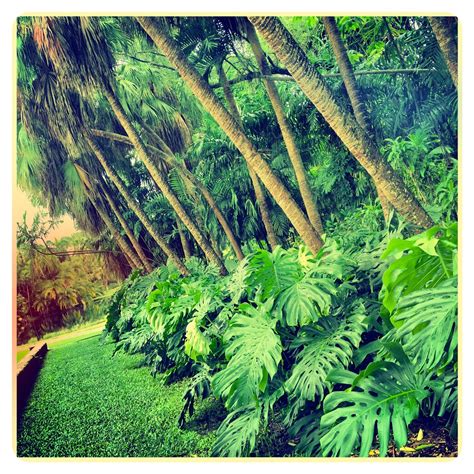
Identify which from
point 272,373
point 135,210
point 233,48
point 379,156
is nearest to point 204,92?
point 233,48

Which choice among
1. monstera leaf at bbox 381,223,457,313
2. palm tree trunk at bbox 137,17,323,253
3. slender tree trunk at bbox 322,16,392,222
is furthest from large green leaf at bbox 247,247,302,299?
slender tree trunk at bbox 322,16,392,222

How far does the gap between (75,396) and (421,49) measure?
2475 millimetres

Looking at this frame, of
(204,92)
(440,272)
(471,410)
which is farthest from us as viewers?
(204,92)

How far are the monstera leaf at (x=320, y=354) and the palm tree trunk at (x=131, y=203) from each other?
84 cm

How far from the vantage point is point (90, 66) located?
3.15 meters

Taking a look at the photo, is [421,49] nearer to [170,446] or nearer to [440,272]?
[440,272]

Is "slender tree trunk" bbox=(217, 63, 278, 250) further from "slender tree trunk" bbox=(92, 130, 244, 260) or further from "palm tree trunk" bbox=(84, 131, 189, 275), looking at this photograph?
"palm tree trunk" bbox=(84, 131, 189, 275)

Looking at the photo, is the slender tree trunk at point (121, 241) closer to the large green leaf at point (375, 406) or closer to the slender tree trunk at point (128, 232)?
the slender tree trunk at point (128, 232)

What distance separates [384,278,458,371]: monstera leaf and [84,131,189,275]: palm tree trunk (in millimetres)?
1270

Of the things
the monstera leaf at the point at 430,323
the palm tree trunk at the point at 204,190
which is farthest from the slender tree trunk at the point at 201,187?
the monstera leaf at the point at 430,323

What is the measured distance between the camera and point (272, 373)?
2.60 metres

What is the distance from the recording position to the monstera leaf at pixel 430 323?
2.36 metres

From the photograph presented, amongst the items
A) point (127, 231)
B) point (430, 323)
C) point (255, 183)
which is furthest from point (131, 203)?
point (430, 323)

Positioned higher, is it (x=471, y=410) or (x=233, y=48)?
(x=233, y=48)
